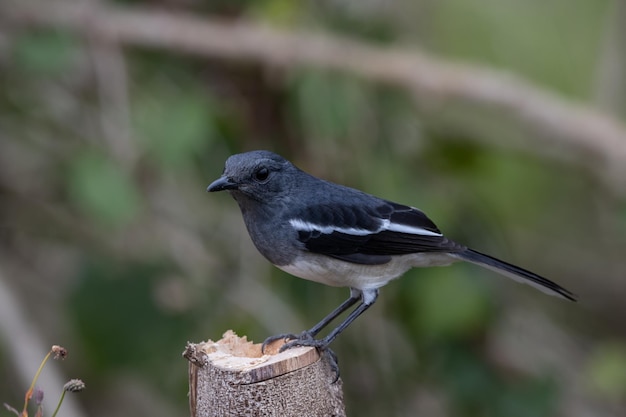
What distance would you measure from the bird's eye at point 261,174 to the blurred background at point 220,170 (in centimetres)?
144

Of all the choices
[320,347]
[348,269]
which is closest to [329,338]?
[320,347]

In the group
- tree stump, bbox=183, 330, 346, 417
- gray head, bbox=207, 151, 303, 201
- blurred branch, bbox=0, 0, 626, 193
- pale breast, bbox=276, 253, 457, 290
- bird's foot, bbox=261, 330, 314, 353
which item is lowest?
tree stump, bbox=183, 330, 346, 417

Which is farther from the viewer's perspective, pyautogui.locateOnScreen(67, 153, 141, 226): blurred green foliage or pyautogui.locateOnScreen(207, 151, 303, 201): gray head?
pyautogui.locateOnScreen(67, 153, 141, 226): blurred green foliage

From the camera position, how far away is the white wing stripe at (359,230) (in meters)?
3.43

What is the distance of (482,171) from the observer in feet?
18.5

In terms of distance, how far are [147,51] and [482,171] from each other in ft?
7.32

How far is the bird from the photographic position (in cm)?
341

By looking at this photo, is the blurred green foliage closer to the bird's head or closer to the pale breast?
the bird's head

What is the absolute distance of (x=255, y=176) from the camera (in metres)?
3.44

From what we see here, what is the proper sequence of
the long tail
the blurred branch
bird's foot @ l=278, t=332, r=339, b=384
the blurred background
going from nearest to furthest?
bird's foot @ l=278, t=332, r=339, b=384
the long tail
the blurred background
the blurred branch

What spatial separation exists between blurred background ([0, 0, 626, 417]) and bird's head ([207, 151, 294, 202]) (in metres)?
1.42

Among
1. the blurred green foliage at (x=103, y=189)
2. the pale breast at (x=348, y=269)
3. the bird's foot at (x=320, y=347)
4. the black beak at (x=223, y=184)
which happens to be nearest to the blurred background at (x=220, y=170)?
the blurred green foliage at (x=103, y=189)

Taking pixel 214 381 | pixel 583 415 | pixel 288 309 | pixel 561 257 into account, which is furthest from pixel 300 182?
pixel 561 257

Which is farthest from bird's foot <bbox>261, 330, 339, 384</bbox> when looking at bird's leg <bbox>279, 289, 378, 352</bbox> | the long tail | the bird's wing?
the long tail
